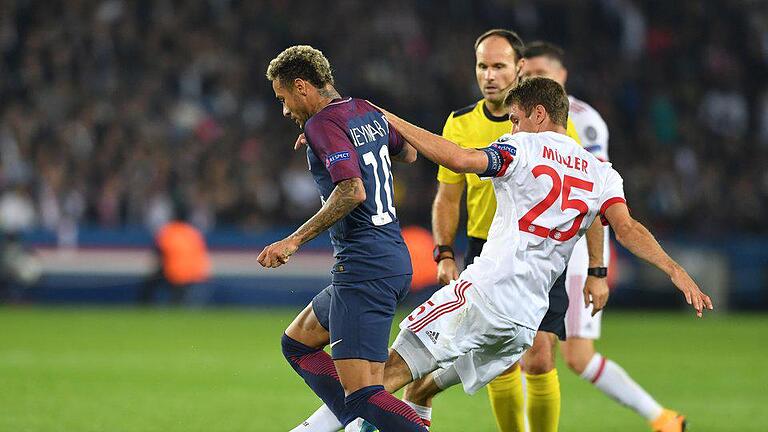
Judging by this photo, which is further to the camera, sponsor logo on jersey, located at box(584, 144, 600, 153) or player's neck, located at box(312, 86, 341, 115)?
sponsor logo on jersey, located at box(584, 144, 600, 153)

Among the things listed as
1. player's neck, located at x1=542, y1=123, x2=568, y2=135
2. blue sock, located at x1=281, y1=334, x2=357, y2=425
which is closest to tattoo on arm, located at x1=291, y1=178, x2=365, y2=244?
blue sock, located at x1=281, y1=334, x2=357, y2=425

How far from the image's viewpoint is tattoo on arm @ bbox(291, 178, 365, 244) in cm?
543

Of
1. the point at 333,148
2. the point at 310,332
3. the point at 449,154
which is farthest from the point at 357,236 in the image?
the point at 310,332

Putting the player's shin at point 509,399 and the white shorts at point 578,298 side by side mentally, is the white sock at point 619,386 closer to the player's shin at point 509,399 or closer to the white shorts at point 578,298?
the white shorts at point 578,298

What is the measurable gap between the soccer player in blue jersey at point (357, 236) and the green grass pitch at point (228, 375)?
2433 mm

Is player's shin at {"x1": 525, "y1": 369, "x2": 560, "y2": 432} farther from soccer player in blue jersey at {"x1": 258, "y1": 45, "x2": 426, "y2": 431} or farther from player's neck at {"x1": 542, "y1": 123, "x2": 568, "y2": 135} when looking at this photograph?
player's neck at {"x1": 542, "y1": 123, "x2": 568, "y2": 135}

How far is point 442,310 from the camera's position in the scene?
5.83 meters

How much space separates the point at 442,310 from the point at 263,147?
1415cm

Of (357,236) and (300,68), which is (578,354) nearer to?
(357,236)

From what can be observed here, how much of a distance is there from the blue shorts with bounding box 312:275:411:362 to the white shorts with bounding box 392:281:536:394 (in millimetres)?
157

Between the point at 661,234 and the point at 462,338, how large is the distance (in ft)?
42.7

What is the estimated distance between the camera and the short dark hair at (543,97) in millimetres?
5891

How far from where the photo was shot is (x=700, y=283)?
18062mm

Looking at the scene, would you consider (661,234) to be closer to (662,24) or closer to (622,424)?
(662,24)
